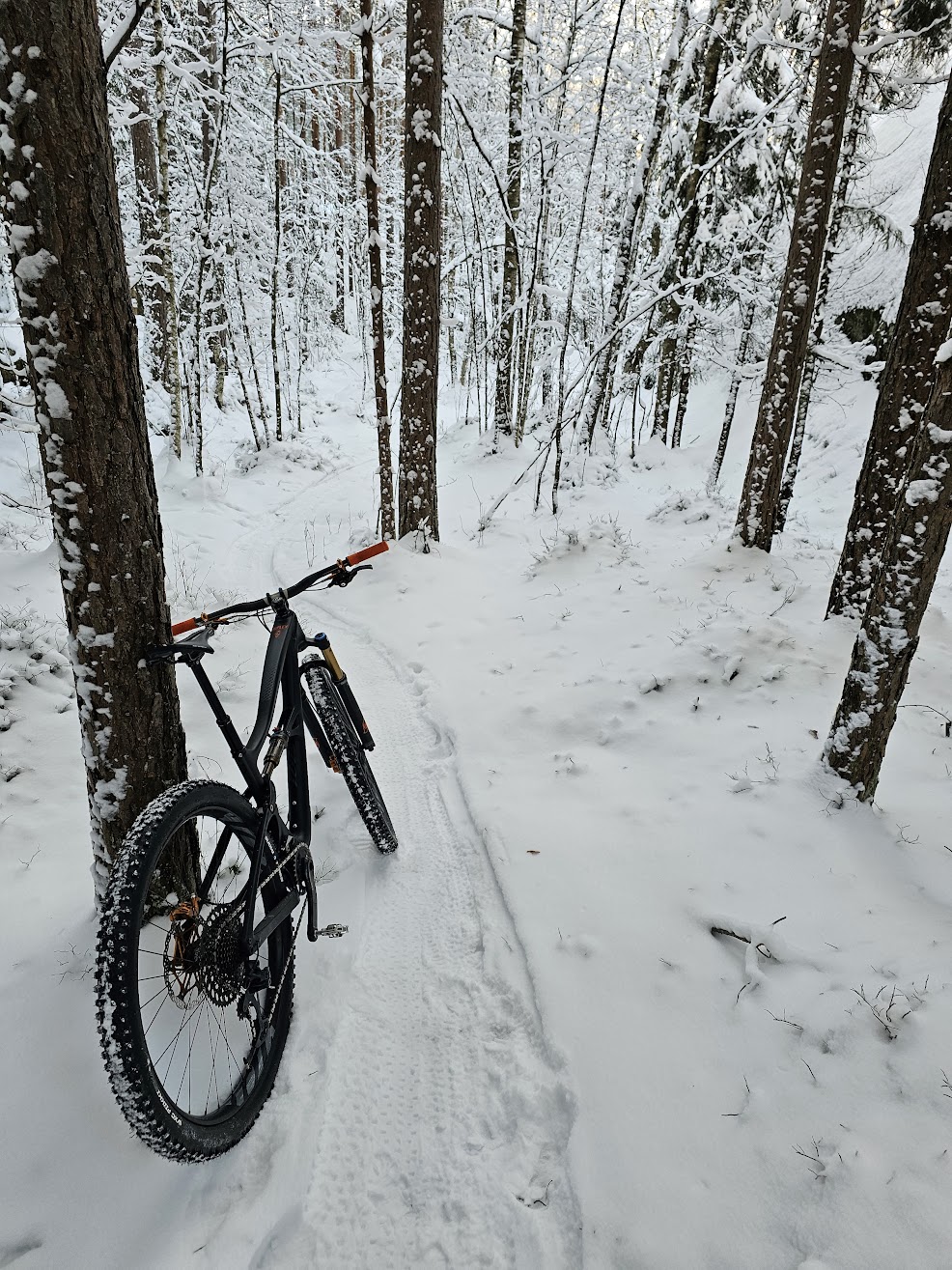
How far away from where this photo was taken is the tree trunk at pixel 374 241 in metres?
7.22

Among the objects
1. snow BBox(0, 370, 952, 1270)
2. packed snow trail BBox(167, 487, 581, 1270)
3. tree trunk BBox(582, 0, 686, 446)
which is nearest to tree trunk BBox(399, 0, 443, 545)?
tree trunk BBox(582, 0, 686, 446)

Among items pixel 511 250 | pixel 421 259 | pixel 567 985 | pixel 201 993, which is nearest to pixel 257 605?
pixel 201 993

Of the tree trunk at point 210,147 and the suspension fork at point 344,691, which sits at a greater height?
the tree trunk at point 210,147

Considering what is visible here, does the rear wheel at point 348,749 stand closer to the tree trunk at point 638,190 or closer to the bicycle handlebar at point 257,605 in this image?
the bicycle handlebar at point 257,605

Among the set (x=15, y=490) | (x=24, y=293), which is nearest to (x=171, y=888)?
(x=24, y=293)

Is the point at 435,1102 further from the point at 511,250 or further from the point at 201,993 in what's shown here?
the point at 511,250

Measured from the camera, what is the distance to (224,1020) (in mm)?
2451

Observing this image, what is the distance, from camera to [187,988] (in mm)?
2049

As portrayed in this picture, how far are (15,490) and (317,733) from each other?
9.09 meters

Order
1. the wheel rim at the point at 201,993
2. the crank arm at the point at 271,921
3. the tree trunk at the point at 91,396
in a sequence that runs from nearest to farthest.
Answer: the tree trunk at the point at 91,396, the wheel rim at the point at 201,993, the crank arm at the point at 271,921

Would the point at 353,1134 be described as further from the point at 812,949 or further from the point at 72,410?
the point at 72,410

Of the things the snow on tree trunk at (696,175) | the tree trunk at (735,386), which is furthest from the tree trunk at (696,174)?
the tree trunk at (735,386)

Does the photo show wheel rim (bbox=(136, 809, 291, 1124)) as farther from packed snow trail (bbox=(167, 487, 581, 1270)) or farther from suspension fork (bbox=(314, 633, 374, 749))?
suspension fork (bbox=(314, 633, 374, 749))

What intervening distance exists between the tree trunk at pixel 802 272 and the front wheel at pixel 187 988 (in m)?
6.40
